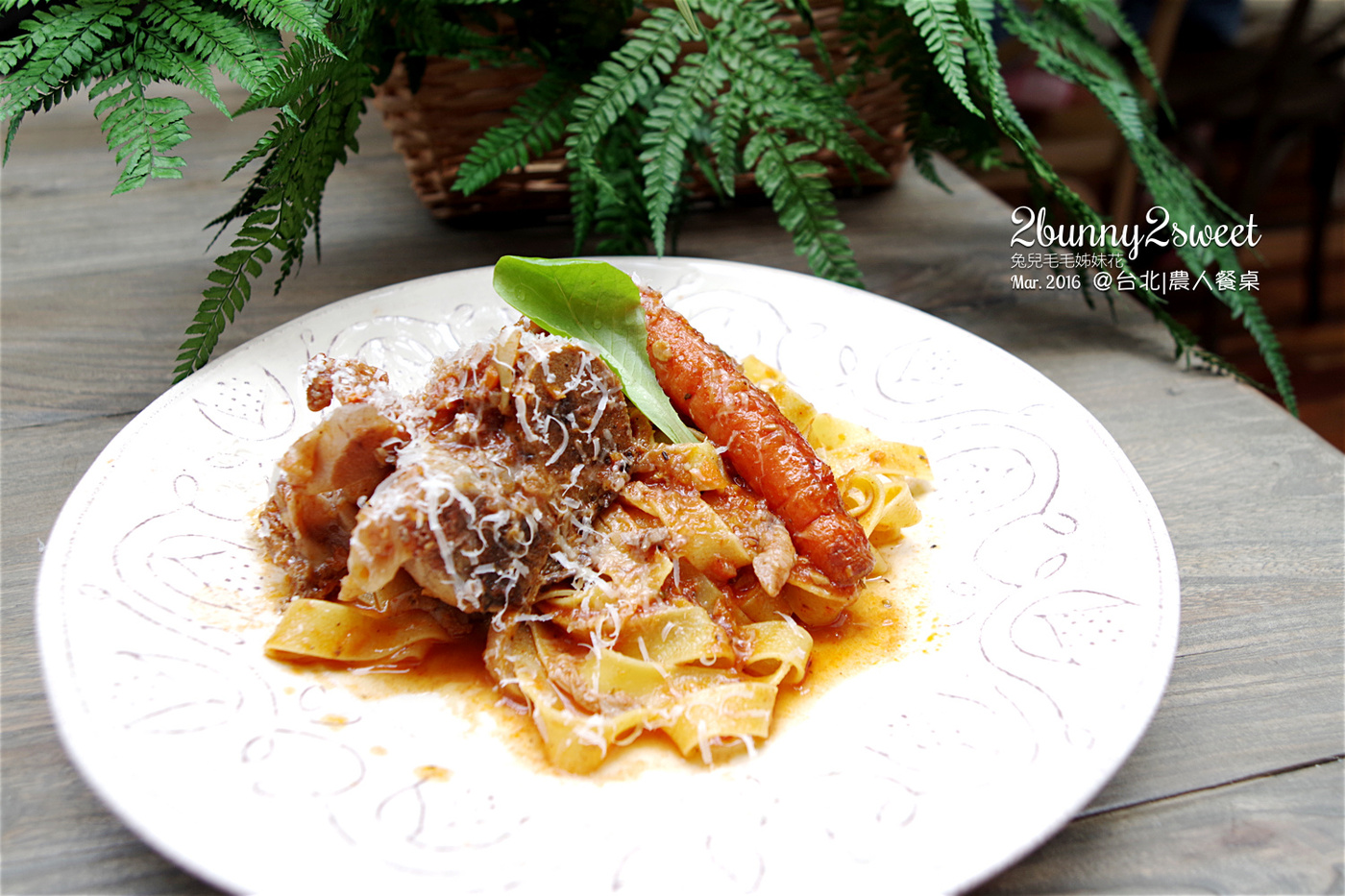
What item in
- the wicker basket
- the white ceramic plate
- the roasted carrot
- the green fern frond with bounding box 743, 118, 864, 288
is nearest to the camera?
the white ceramic plate

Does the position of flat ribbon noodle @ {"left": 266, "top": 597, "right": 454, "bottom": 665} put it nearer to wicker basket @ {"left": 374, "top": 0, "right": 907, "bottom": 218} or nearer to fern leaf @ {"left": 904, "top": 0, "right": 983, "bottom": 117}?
wicker basket @ {"left": 374, "top": 0, "right": 907, "bottom": 218}

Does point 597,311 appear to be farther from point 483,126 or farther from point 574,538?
point 483,126

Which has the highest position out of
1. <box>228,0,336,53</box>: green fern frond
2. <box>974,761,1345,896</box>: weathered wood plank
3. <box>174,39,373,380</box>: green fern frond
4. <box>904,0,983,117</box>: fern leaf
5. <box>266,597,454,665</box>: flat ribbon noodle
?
<box>228,0,336,53</box>: green fern frond

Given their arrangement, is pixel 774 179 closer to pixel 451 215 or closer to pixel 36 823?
pixel 451 215

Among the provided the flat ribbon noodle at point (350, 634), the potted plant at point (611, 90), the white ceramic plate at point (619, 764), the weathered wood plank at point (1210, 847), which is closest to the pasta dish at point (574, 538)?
the flat ribbon noodle at point (350, 634)

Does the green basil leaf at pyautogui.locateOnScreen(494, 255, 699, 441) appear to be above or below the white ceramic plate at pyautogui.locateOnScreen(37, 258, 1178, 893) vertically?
above

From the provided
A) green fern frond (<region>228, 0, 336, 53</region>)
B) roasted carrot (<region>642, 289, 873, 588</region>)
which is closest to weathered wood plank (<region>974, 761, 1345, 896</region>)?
roasted carrot (<region>642, 289, 873, 588</region>)

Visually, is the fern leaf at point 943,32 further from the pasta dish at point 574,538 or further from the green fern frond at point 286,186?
the green fern frond at point 286,186
